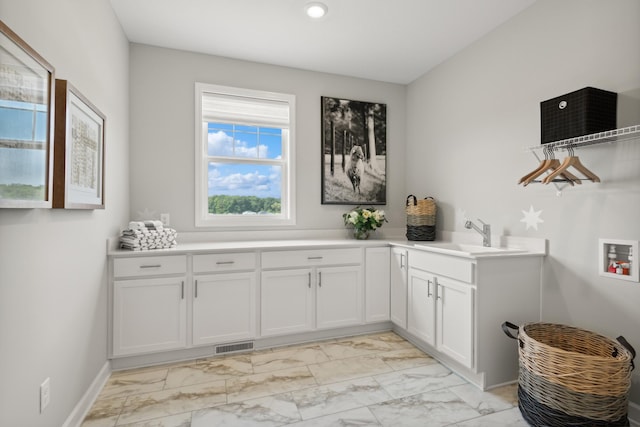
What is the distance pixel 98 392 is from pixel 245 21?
284 cm

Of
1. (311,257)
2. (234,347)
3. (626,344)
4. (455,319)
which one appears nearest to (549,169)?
(626,344)

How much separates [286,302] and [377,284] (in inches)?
34.8

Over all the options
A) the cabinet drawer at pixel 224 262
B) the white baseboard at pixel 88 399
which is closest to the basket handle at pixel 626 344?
the cabinet drawer at pixel 224 262

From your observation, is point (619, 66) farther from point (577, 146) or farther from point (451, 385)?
point (451, 385)

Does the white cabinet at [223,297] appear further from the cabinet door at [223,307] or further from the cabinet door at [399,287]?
the cabinet door at [399,287]

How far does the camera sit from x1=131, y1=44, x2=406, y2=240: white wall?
2.90 meters

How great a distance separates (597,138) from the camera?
5.83ft

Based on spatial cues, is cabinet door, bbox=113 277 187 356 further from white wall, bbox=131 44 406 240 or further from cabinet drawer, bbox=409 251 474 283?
cabinet drawer, bbox=409 251 474 283

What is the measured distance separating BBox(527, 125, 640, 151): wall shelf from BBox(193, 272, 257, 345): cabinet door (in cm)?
234

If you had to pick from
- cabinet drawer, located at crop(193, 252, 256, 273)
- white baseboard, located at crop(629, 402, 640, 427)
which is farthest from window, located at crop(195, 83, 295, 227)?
white baseboard, located at crop(629, 402, 640, 427)

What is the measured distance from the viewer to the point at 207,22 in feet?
8.43

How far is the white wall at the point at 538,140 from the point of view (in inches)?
71.9

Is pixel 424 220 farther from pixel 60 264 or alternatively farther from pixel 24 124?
pixel 24 124

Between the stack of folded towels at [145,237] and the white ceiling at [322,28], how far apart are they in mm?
1614
